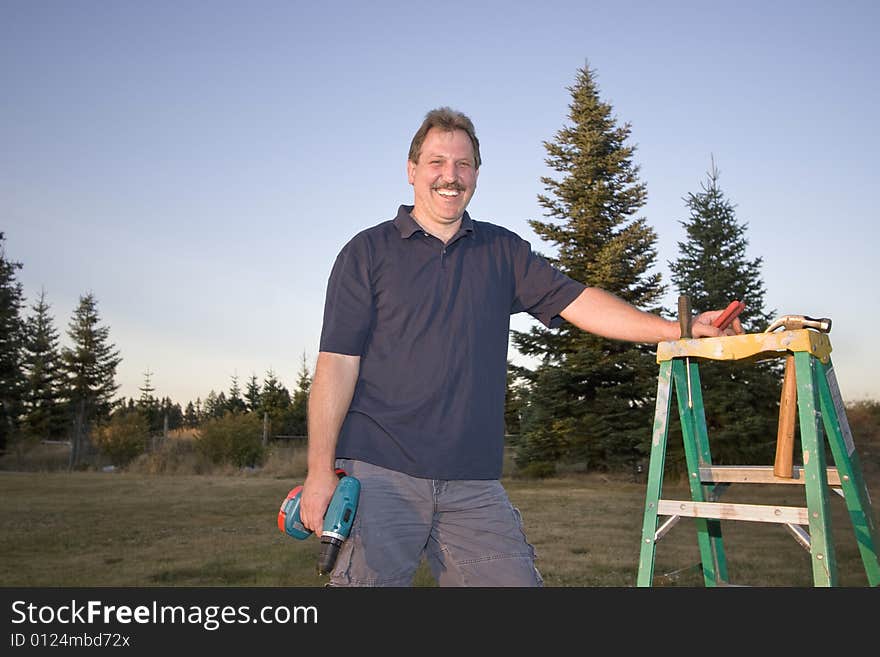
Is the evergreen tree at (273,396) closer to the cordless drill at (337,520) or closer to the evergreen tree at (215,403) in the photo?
the evergreen tree at (215,403)

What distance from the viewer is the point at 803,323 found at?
9.07 ft

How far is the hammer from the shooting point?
2.76 m

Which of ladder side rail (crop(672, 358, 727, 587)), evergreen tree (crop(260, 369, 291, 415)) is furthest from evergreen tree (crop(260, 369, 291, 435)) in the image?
ladder side rail (crop(672, 358, 727, 587))

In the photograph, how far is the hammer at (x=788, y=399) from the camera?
109 inches

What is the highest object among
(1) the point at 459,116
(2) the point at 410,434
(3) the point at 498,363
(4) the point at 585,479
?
(1) the point at 459,116

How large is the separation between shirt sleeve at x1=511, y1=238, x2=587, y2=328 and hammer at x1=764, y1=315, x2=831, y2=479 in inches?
30.3

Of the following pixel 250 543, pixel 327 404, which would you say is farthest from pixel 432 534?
pixel 250 543

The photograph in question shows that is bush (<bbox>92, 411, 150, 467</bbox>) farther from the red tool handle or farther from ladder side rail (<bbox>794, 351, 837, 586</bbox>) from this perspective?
ladder side rail (<bbox>794, 351, 837, 586</bbox>)

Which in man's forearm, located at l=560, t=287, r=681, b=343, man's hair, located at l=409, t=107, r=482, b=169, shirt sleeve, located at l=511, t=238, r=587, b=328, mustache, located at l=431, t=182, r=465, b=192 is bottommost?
man's forearm, located at l=560, t=287, r=681, b=343

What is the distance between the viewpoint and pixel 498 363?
102 inches

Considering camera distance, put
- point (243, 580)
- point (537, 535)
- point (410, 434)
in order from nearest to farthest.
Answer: point (410, 434) < point (243, 580) < point (537, 535)
